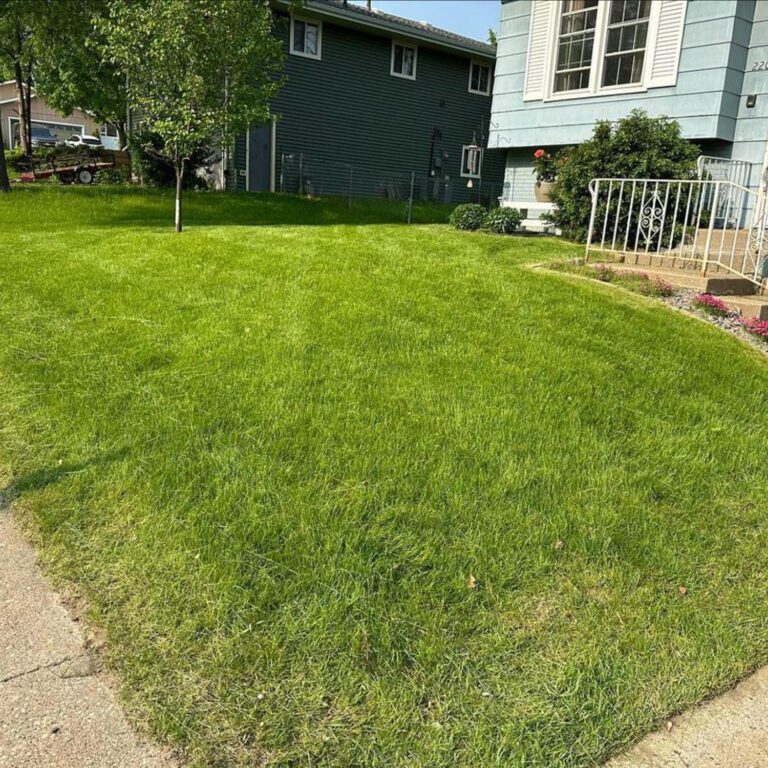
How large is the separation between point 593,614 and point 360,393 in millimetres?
1921

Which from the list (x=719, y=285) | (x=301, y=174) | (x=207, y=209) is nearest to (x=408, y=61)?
(x=301, y=174)

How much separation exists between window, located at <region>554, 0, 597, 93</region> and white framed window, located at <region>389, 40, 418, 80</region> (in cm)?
1056

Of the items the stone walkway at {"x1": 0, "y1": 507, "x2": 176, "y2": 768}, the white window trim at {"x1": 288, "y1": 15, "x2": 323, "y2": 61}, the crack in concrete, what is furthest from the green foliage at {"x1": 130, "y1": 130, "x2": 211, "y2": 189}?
the crack in concrete

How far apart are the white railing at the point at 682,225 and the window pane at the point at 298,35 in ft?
42.9

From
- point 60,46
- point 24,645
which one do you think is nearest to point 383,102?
point 60,46

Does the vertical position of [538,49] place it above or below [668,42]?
above

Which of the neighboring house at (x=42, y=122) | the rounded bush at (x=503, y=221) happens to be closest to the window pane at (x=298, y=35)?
the rounded bush at (x=503, y=221)

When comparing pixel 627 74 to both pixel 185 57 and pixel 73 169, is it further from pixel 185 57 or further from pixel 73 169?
pixel 73 169

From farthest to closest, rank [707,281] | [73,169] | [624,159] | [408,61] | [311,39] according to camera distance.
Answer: [408,61], [311,39], [73,169], [624,159], [707,281]

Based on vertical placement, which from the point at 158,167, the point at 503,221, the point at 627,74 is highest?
the point at 627,74

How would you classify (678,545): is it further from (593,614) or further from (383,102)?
(383,102)

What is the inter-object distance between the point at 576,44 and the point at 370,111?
10.5 metres

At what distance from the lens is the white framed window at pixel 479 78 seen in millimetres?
23547

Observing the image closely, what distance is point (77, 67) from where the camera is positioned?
70.4 ft
